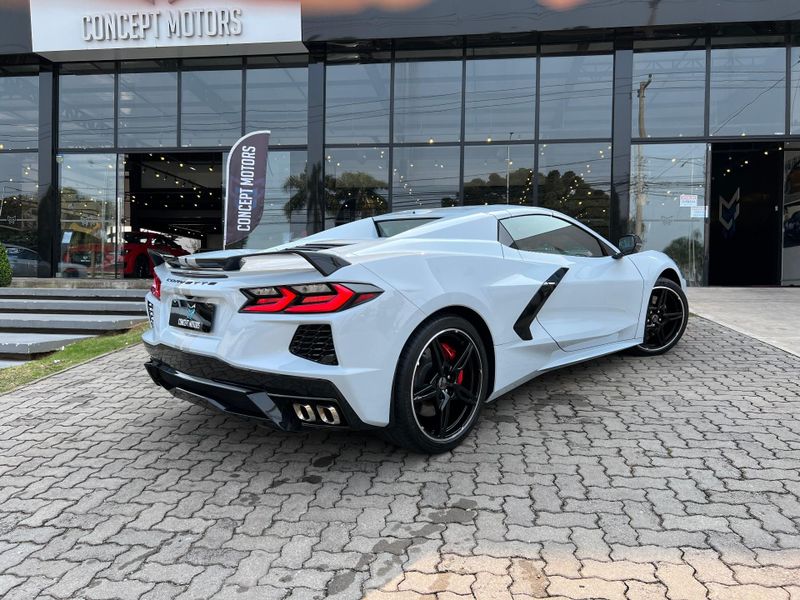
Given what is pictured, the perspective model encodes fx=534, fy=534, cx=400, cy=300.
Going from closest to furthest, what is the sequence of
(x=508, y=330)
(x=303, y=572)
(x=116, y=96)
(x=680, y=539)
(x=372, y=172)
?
(x=303, y=572), (x=680, y=539), (x=508, y=330), (x=372, y=172), (x=116, y=96)

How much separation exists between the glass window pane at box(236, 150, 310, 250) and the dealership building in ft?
0.14

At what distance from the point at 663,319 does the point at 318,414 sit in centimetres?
380

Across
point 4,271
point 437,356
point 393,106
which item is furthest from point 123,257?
point 437,356

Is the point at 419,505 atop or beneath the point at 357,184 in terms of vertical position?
beneath

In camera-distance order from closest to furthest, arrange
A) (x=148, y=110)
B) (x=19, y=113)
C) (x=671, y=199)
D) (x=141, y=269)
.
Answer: (x=671, y=199) → (x=148, y=110) → (x=19, y=113) → (x=141, y=269)

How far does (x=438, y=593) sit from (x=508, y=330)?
1713 millimetres

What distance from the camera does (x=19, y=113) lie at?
1252 centimetres

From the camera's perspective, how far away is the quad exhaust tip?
251 cm

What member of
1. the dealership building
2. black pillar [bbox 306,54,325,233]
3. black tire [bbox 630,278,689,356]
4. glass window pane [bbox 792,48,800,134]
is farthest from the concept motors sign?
glass window pane [bbox 792,48,800,134]

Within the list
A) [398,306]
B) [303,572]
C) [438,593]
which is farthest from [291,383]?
[438,593]

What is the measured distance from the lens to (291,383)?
2484 mm

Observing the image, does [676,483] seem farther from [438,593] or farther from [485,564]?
[438,593]

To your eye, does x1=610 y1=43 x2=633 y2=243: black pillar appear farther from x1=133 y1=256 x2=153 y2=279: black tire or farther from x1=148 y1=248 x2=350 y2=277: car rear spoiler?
x1=133 y1=256 x2=153 y2=279: black tire

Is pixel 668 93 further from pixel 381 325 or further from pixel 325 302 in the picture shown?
pixel 325 302
